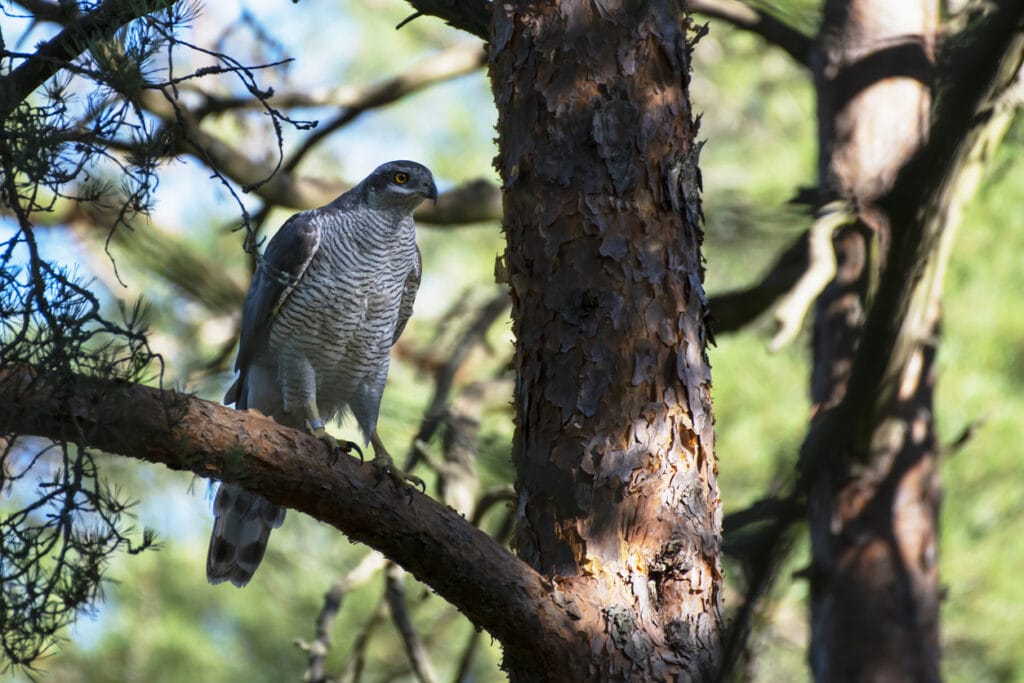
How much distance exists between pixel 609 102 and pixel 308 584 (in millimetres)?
6653

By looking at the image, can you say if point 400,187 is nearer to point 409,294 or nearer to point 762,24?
point 409,294

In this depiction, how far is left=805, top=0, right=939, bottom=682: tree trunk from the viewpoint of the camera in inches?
211

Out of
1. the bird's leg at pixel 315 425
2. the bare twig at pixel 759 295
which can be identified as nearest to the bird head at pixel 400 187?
the bird's leg at pixel 315 425

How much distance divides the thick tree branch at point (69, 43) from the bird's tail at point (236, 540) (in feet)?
7.36

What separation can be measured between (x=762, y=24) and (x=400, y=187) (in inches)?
93.5

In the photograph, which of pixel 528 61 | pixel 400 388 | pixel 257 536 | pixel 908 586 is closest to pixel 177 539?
pixel 400 388

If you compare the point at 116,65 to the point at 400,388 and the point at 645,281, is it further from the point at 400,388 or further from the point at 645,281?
the point at 400,388

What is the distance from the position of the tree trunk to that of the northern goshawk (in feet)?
6.74

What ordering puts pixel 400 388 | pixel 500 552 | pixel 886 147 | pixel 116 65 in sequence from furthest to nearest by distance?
pixel 400 388, pixel 886 147, pixel 500 552, pixel 116 65

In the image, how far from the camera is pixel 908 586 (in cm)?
539

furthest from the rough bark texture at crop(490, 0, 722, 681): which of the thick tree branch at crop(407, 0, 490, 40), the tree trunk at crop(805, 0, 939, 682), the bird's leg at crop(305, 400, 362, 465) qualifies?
the tree trunk at crop(805, 0, 939, 682)

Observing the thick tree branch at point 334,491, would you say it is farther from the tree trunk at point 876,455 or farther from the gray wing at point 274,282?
the tree trunk at point 876,455

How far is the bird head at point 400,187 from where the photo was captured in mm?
4918

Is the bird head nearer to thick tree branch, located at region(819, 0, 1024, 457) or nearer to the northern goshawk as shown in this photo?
the northern goshawk
